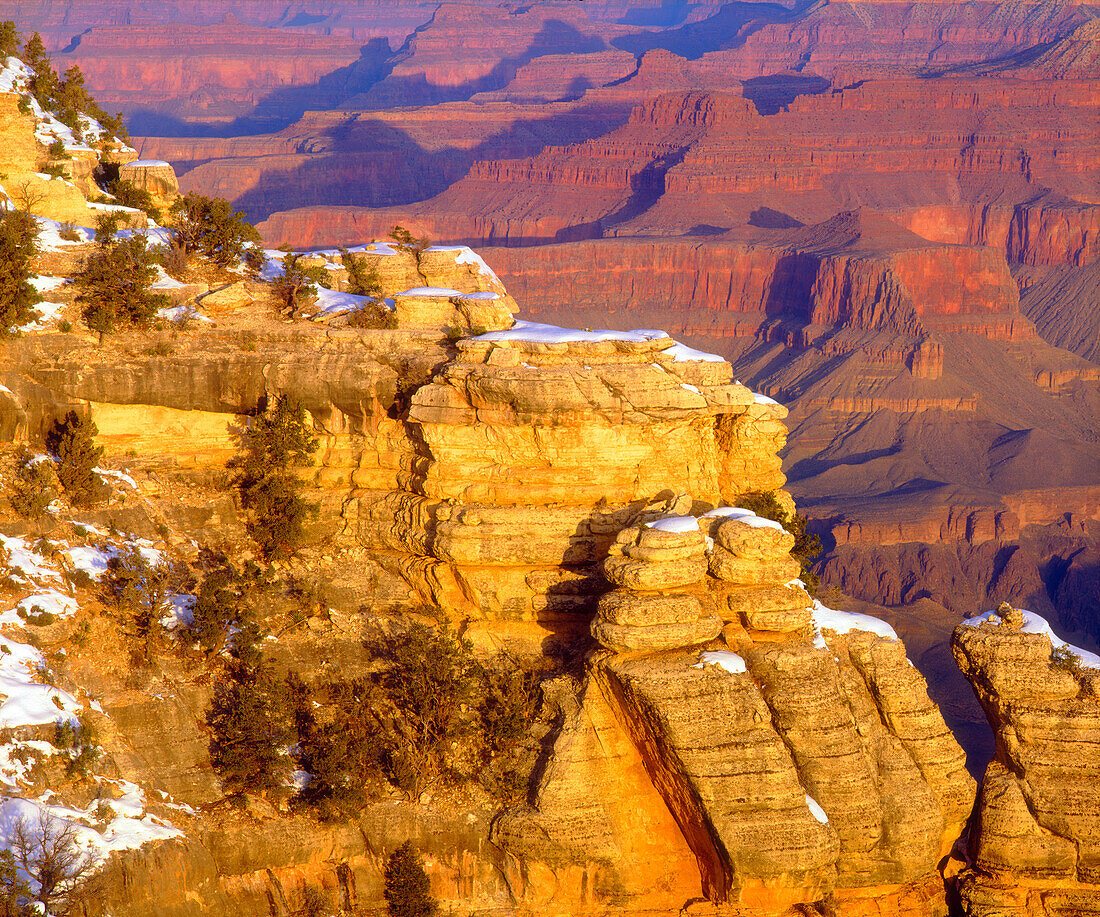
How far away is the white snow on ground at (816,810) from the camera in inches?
1065

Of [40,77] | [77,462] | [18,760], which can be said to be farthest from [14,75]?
[18,760]

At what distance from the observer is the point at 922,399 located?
12150 cm

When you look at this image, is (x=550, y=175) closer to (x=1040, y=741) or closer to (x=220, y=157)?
(x=220, y=157)

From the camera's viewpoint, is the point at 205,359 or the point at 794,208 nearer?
the point at 205,359

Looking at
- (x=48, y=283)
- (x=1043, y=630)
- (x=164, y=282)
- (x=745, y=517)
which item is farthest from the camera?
(x=164, y=282)

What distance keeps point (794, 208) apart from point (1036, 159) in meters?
38.0

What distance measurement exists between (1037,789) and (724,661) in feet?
27.5

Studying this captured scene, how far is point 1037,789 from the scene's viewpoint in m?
29.8

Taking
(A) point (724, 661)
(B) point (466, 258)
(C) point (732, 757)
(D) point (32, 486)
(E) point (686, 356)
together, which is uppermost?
(B) point (466, 258)

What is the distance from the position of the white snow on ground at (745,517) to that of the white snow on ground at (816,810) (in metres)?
5.85

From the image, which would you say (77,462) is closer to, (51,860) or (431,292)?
(431,292)

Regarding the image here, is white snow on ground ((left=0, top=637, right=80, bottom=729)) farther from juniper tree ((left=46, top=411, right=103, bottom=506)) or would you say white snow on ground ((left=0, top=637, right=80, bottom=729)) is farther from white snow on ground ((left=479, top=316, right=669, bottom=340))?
white snow on ground ((left=479, top=316, right=669, bottom=340))

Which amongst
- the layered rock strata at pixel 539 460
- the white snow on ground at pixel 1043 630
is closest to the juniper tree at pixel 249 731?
the layered rock strata at pixel 539 460

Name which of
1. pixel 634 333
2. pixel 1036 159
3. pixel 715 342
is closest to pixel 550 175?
pixel 715 342
